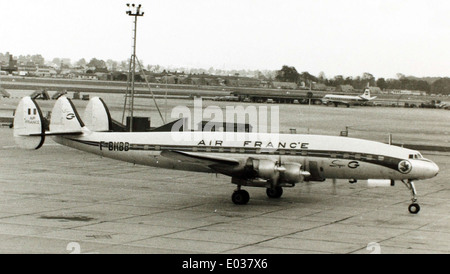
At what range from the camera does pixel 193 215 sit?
29359mm

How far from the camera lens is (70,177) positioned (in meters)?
39.9

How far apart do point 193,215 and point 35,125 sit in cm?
1170

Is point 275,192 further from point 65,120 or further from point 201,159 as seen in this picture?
point 65,120

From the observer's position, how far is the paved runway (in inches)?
921

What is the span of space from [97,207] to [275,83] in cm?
11800

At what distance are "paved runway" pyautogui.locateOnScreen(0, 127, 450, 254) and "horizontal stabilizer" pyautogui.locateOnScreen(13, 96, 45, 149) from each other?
257 cm

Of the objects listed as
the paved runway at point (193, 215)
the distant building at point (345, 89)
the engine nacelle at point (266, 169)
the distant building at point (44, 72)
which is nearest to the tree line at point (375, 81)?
the distant building at point (345, 89)

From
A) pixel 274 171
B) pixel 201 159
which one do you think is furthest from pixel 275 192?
pixel 201 159

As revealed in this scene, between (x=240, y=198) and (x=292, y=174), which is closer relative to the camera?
(x=292, y=174)

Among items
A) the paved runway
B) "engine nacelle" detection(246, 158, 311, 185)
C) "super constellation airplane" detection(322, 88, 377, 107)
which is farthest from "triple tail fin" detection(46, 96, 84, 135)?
"super constellation airplane" detection(322, 88, 377, 107)

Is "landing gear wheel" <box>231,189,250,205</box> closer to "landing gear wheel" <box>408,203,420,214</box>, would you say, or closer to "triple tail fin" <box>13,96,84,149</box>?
"landing gear wheel" <box>408,203,420,214</box>

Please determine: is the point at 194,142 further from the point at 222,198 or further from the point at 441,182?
the point at 441,182

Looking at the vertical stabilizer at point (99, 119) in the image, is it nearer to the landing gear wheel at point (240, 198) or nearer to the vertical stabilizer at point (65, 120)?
the vertical stabilizer at point (65, 120)
